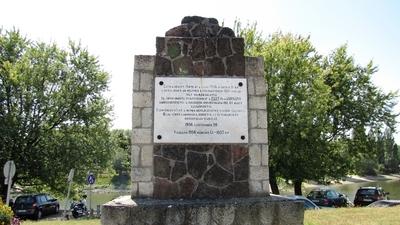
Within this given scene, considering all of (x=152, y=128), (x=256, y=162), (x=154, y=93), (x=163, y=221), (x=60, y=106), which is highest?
(x=60, y=106)

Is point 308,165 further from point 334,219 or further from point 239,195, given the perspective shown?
point 239,195

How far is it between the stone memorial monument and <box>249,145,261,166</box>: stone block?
0.02 metres

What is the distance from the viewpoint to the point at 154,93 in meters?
7.46

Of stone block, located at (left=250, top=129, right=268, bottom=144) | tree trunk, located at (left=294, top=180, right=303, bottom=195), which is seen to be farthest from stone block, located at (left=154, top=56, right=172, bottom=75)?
tree trunk, located at (left=294, top=180, right=303, bottom=195)

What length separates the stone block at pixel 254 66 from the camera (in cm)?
783

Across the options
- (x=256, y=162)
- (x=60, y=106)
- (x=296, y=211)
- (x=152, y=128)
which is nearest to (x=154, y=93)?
(x=152, y=128)

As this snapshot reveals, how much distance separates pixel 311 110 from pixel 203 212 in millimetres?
18117

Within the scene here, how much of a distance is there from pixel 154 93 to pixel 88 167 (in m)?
21.9

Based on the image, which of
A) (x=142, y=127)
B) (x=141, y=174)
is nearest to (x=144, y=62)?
(x=142, y=127)

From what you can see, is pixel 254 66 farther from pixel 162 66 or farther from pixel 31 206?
pixel 31 206

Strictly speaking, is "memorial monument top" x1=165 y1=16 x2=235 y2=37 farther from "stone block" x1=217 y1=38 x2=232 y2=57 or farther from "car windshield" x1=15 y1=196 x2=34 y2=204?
"car windshield" x1=15 y1=196 x2=34 y2=204

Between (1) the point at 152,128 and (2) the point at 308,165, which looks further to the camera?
(2) the point at 308,165

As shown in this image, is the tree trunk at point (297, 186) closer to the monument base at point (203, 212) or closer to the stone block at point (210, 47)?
the stone block at point (210, 47)

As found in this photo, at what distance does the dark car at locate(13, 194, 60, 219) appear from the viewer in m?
23.5
